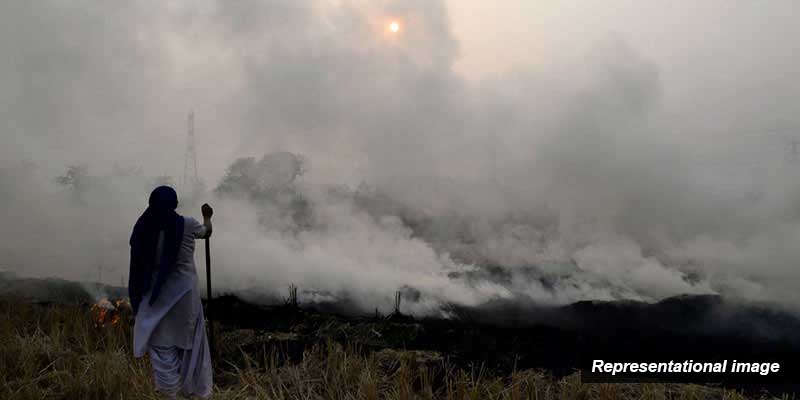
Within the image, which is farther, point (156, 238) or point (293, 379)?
point (293, 379)

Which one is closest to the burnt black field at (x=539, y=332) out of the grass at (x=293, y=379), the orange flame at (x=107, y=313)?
the grass at (x=293, y=379)

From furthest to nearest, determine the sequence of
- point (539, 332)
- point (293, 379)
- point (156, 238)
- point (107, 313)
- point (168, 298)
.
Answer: point (539, 332) → point (107, 313) → point (293, 379) → point (168, 298) → point (156, 238)

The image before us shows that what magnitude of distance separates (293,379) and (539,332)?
276 inches

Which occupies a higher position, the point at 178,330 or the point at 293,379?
the point at 178,330

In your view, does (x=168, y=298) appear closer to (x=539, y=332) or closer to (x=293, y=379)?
(x=293, y=379)

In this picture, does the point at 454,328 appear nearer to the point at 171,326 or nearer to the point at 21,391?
the point at 171,326

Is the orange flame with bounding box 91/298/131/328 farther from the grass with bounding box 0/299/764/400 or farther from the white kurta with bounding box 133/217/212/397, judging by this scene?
the white kurta with bounding box 133/217/212/397

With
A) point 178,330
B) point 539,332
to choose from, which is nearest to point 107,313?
point 178,330

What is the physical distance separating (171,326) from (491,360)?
5.17m

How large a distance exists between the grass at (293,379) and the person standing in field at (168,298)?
0.33 m

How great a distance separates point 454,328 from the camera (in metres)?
11.3

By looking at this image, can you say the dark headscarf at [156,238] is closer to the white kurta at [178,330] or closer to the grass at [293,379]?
the white kurta at [178,330]

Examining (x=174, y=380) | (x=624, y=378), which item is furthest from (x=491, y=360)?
(x=174, y=380)

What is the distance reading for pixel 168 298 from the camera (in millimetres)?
5562
